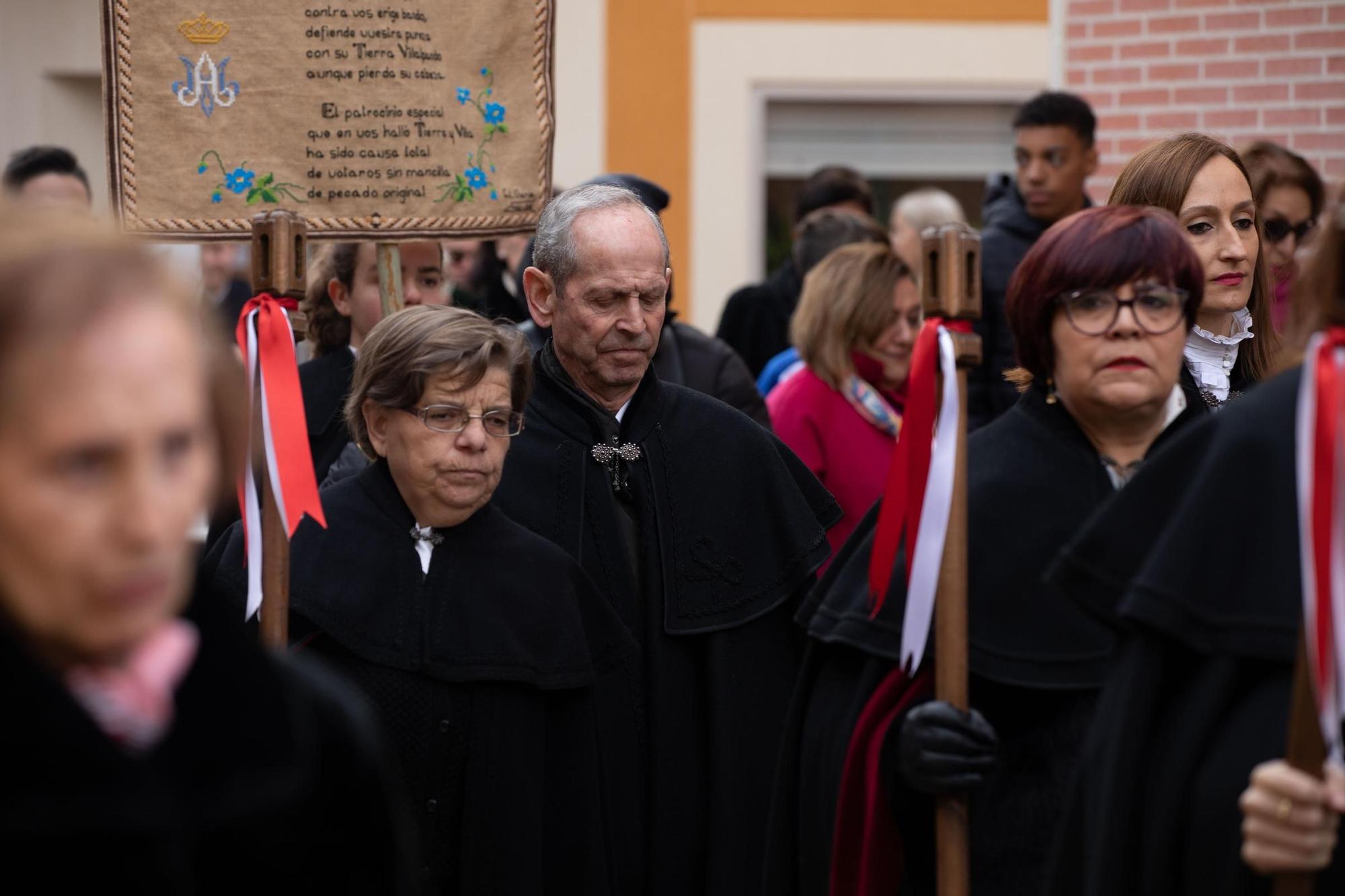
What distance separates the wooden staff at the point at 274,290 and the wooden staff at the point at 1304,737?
1.89 metres

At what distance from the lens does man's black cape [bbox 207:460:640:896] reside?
3623 mm

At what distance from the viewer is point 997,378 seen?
258 inches

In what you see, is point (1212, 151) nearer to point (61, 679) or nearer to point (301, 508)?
point (301, 508)

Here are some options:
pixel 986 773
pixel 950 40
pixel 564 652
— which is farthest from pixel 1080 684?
pixel 950 40

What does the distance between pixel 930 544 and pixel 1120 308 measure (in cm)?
53

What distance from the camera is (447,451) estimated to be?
148 inches

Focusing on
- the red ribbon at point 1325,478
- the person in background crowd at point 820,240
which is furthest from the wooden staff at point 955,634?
the person in background crowd at point 820,240

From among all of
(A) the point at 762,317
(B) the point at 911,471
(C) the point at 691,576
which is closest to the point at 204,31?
(C) the point at 691,576

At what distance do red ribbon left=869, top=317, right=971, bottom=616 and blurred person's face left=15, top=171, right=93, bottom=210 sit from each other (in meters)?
4.07

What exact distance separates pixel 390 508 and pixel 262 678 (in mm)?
1908

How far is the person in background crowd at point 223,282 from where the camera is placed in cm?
868

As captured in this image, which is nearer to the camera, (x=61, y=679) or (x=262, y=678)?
(x=61, y=679)

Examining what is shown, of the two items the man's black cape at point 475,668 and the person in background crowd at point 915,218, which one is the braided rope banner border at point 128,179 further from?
the person in background crowd at point 915,218

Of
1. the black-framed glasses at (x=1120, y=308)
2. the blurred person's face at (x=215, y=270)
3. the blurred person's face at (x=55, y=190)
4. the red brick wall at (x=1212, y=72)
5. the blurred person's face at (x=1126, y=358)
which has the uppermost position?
the red brick wall at (x=1212, y=72)
